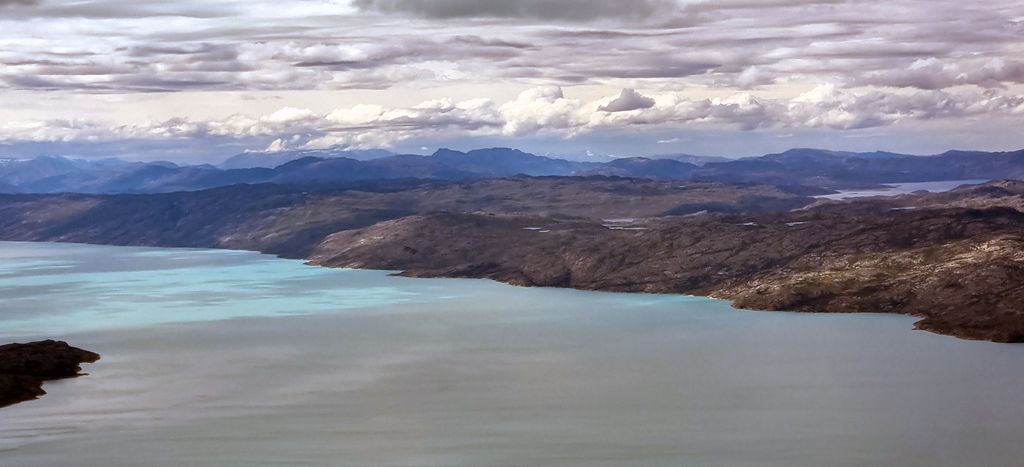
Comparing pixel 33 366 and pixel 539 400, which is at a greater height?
pixel 33 366

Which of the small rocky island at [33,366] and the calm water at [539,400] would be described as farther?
the small rocky island at [33,366]

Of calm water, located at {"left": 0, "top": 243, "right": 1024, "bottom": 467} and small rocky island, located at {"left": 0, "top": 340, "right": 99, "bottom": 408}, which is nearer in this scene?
calm water, located at {"left": 0, "top": 243, "right": 1024, "bottom": 467}

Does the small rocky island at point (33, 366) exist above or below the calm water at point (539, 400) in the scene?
above

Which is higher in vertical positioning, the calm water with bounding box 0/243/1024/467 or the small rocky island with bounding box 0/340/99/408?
the small rocky island with bounding box 0/340/99/408

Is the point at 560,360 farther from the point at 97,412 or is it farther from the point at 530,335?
the point at 97,412

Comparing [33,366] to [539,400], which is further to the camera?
[33,366]
